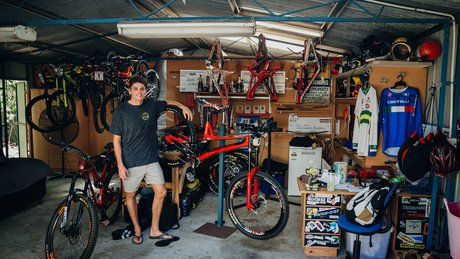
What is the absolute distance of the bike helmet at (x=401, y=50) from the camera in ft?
13.1

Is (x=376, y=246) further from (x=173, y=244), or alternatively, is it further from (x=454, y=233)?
(x=173, y=244)

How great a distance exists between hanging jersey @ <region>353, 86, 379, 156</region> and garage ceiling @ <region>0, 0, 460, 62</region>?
886mm

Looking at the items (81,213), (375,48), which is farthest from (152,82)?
(375,48)

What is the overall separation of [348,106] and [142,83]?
381 cm

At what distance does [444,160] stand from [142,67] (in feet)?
18.2

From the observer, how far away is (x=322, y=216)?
3473 millimetres

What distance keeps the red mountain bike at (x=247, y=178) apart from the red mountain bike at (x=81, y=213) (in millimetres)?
923

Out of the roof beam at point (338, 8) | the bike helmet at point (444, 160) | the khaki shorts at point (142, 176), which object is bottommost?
the khaki shorts at point (142, 176)

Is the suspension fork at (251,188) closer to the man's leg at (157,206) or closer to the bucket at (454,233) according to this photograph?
the man's leg at (157,206)

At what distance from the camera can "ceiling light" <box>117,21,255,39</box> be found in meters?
3.34

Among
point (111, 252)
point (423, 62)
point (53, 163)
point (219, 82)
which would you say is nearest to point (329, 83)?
point (219, 82)

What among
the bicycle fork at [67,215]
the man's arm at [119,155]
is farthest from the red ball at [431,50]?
the bicycle fork at [67,215]

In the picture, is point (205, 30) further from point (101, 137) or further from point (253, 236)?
point (101, 137)

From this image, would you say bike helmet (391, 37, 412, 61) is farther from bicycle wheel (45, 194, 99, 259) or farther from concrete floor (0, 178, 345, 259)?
bicycle wheel (45, 194, 99, 259)
